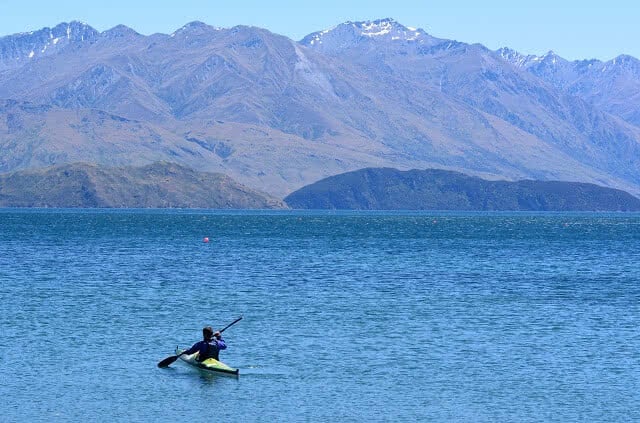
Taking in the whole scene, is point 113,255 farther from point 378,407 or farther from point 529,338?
point 378,407

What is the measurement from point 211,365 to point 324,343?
10126mm

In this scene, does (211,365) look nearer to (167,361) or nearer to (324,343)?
(167,361)

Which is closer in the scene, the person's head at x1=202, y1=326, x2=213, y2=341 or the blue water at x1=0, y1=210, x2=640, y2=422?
the blue water at x1=0, y1=210, x2=640, y2=422

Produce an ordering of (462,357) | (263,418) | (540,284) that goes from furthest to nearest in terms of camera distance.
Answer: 1. (540,284)
2. (462,357)
3. (263,418)

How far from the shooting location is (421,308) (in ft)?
295

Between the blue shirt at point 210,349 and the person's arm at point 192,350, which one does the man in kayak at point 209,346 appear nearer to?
the blue shirt at point 210,349

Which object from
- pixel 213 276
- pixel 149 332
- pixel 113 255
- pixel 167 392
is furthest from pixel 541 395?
pixel 113 255

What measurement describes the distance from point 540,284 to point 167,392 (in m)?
63.5

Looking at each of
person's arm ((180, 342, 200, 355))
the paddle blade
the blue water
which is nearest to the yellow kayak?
person's arm ((180, 342, 200, 355))

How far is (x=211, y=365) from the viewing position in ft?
210

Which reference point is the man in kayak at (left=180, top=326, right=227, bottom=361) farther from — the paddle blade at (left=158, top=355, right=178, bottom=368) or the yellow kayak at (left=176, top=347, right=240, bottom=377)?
the paddle blade at (left=158, top=355, right=178, bottom=368)

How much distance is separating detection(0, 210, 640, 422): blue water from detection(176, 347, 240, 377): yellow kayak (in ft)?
1.56

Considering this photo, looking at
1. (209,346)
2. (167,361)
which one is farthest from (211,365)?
(167,361)

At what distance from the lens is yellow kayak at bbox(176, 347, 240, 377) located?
206 ft
